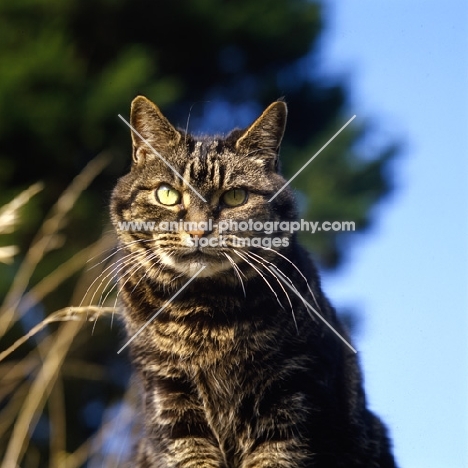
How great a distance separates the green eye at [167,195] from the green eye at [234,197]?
0.13m

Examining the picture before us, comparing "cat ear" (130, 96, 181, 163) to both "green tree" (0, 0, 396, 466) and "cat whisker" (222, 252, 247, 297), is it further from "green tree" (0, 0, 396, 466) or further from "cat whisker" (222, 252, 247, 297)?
"green tree" (0, 0, 396, 466)

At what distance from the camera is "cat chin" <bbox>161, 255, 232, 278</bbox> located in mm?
2002

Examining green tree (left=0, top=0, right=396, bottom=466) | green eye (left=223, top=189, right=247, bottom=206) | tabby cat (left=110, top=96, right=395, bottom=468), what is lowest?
tabby cat (left=110, top=96, right=395, bottom=468)

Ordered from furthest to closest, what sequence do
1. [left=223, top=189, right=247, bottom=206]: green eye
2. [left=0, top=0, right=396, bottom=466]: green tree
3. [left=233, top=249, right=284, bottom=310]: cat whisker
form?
[left=0, top=0, right=396, bottom=466]: green tree → [left=223, top=189, right=247, bottom=206]: green eye → [left=233, top=249, right=284, bottom=310]: cat whisker

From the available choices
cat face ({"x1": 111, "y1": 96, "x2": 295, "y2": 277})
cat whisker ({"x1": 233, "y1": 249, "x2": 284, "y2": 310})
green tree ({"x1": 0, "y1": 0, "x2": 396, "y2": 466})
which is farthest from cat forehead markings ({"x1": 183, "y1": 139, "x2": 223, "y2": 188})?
green tree ({"x1": 0, "y1": 0, "x2": 396, "y2": 466})

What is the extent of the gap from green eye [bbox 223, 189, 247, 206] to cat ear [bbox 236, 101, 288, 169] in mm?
120

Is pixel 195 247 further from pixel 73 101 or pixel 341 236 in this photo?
pixel 73 101

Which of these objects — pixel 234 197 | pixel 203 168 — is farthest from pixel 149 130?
pixel 234 197

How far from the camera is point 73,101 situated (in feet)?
15.6

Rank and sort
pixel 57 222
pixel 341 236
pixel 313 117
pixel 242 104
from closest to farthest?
pixel 57 222 < pixel 242 104 < pixel 341 236 < pixel 313 117

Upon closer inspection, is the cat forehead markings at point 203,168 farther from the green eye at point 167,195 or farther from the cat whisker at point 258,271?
the cat whisker at point 258,271

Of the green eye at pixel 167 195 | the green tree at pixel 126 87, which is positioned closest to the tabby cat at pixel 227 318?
the green eye at pixel 167 195

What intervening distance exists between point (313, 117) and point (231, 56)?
0.61 metres

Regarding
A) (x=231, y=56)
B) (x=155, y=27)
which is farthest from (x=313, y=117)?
(x=155, y=27)
